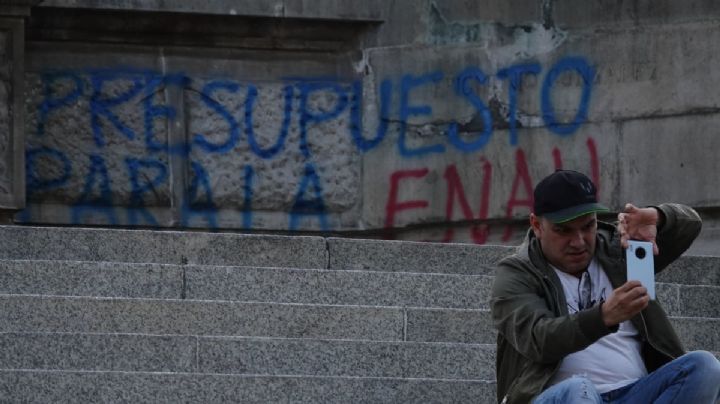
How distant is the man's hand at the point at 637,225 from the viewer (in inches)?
229

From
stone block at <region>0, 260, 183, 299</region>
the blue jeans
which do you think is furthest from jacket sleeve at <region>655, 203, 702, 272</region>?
stone block at <region>0, 260, 183, 299</region>

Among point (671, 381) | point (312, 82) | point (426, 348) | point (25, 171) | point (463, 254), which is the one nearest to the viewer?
point (671, 381)

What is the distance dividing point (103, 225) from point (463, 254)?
3.54 metres

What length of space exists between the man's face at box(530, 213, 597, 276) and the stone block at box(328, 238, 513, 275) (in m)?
3.78

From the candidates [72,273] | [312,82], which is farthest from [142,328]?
[312,82]

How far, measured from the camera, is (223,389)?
24.5 ft

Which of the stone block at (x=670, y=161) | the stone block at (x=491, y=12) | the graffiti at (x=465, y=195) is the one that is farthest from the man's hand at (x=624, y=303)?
the stone block at (x=491, y=12)

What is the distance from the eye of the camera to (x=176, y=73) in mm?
12641

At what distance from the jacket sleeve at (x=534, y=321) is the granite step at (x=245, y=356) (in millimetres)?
2205

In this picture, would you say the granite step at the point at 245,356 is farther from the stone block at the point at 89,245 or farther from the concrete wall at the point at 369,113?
the concrete wall at the point at 369,113

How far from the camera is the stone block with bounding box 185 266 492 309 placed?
8.94 meters

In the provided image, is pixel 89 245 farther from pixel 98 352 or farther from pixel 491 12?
pixel 491 12

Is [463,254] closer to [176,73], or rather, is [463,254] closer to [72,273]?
[72,273]

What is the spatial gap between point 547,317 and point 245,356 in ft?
8.49
